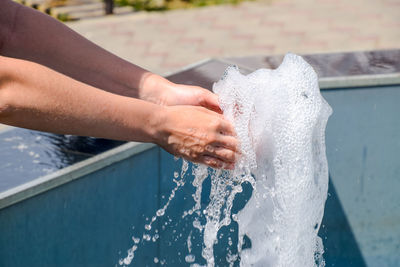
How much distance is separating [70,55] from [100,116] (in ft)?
1.46

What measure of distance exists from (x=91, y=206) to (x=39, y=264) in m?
0.23

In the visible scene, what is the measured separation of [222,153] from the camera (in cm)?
153

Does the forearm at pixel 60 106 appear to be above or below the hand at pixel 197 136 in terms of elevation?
above

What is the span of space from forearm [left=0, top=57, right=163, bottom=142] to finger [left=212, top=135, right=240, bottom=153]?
164 mm

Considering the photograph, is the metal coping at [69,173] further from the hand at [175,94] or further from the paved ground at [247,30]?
the paved ground at [247,30]

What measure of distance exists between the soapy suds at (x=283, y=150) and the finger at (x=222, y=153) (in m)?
0.05

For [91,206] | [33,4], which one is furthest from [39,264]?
[33,4]

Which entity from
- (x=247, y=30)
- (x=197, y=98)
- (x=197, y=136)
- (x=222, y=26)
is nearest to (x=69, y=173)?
(x=197, y=98)

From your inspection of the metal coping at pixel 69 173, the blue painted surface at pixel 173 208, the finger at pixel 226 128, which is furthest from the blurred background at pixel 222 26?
the finger at pixel 226 128

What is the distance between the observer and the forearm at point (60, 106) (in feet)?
4.53

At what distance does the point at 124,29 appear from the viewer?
5000 mm

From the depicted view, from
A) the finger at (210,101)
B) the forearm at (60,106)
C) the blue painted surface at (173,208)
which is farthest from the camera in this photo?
the blue painted surface at (173,208)

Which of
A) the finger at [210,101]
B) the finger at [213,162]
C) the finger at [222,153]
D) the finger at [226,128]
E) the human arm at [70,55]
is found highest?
the human arm at [70,55]

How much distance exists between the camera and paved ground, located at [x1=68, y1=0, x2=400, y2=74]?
4.40 metres
